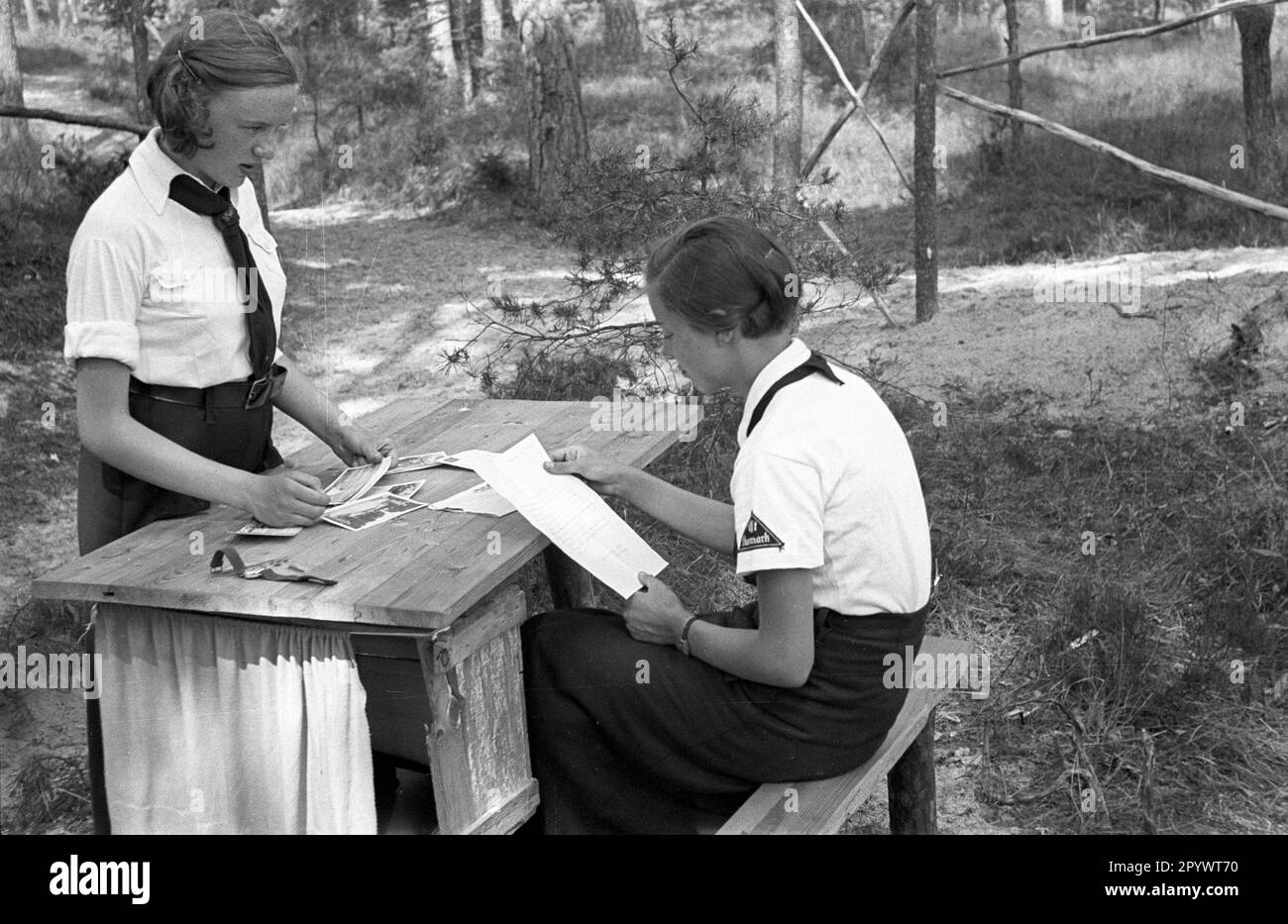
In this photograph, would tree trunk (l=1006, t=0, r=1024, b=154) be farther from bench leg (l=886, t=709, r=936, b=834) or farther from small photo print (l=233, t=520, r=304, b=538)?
small photo print (l=233, t=520, r=304, b=538)

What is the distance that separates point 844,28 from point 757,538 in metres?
15.2

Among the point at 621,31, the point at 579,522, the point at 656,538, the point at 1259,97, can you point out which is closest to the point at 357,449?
the point at 579,522

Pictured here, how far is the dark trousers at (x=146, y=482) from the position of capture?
2.77m

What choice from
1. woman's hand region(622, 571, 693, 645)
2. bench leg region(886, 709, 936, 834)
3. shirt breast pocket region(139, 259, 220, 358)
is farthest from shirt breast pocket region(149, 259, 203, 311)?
bench leg region(886, 709, 936, 834)

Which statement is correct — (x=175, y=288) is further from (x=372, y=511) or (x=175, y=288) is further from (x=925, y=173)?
(x=925, y=173)

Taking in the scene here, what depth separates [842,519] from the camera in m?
2.39

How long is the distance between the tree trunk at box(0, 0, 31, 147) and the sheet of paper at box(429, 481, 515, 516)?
6478 mm

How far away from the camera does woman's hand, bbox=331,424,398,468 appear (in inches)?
126

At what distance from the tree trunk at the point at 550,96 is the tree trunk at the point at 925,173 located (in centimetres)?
352

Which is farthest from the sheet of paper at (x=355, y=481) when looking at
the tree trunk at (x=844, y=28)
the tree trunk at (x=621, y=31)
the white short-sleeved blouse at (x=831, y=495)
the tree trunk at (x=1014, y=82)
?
the tree trunk at (x=844, y=28)

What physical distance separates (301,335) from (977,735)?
5462 millimetres

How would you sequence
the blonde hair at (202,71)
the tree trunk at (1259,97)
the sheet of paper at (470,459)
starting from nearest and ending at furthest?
the blonde hair at (202,71)
the sheet of paper at (470,459)
the tree trunk at (1259,97)

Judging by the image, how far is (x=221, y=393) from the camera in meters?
2.87

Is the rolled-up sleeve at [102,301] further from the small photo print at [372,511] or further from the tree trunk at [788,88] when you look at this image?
the tree trunk at [788,88]
